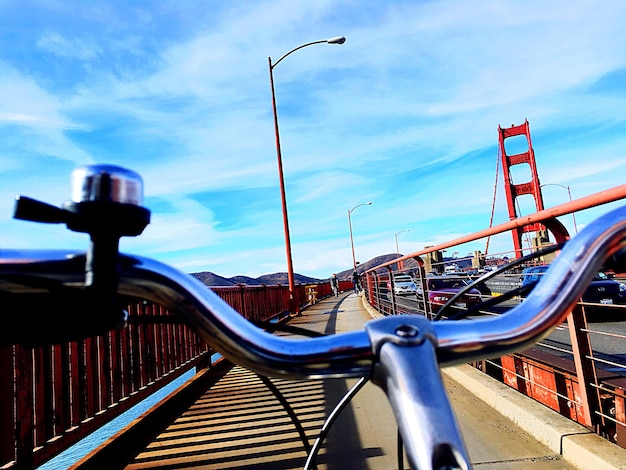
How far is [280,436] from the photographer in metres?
3.12

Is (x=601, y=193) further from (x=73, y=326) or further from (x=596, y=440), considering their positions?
(x=73, y=326)

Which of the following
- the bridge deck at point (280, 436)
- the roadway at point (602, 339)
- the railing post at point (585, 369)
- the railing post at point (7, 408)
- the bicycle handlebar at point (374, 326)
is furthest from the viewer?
the roadway at point (602, 339)

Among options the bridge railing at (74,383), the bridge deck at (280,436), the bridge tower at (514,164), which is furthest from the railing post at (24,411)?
the bridge tower at (514,164)

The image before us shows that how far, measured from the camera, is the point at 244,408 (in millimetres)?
3846

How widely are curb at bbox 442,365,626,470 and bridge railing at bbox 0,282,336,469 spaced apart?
211 cm

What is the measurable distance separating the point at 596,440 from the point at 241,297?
6.71 metres

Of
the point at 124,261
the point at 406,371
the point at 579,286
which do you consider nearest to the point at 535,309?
the point at 579,286

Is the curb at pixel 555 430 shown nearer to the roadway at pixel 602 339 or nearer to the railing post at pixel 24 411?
the roadway at pixel 602 339

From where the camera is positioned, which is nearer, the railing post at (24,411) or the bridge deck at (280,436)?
the railing post at (24,411)

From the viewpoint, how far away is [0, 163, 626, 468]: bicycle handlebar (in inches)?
25.4

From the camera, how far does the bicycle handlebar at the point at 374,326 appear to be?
0.65 metres

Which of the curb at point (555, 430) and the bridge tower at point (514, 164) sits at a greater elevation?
the bridge tower at point (514, 164)

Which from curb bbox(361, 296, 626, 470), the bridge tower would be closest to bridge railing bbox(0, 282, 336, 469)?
curb bbox(361, 296, 626, 470)

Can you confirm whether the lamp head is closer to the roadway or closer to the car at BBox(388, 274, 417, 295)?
the car at BBox(388, 274, 417, 295)
